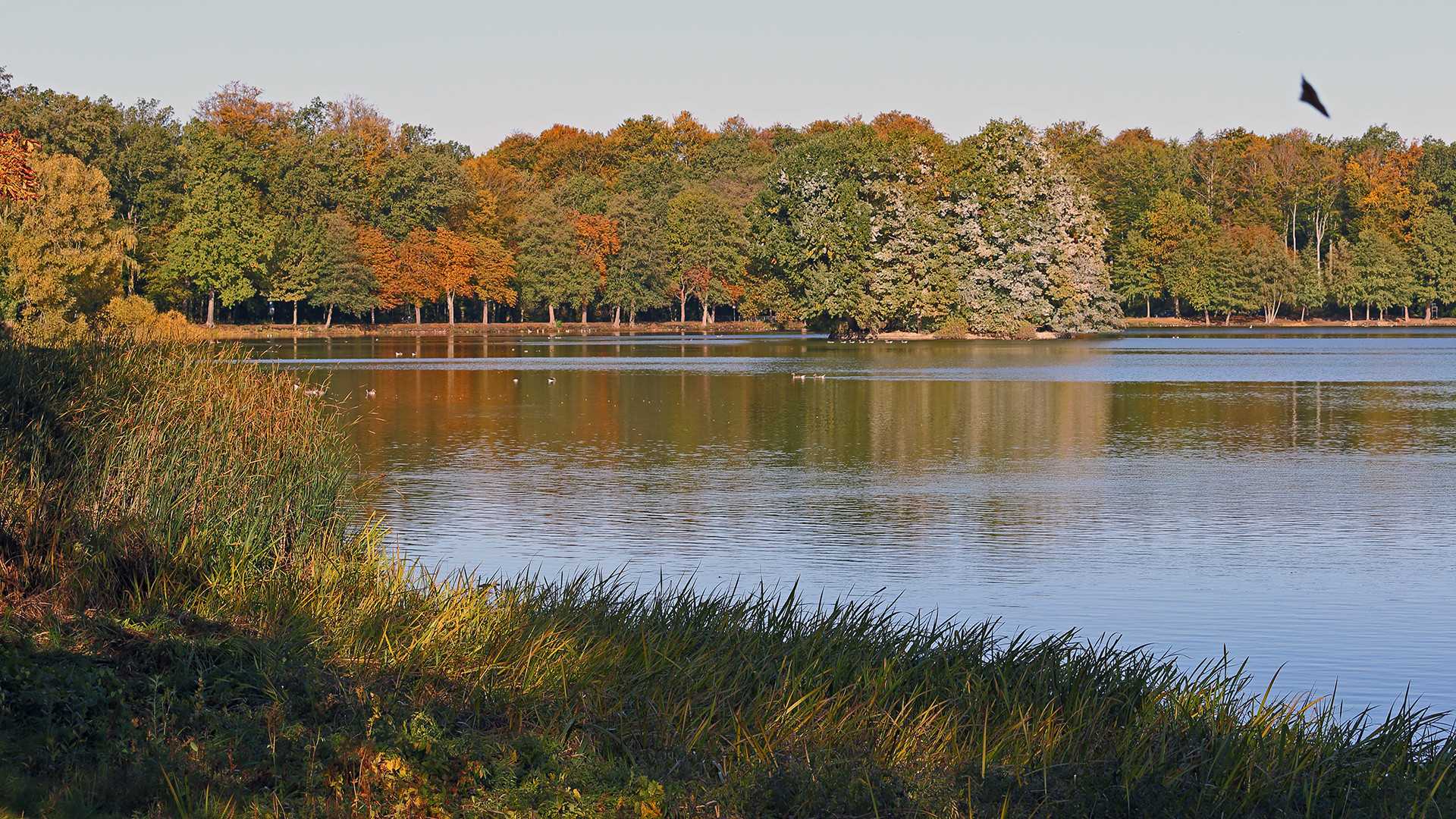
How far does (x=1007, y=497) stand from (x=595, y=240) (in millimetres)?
88874

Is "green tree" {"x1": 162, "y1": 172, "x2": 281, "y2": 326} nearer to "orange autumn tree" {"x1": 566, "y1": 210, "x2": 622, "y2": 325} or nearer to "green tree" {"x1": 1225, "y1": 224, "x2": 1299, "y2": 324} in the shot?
"orange autumn tree" {"x1": 566, "y1": 210, "x2": 622, "y2": 325}

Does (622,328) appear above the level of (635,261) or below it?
below

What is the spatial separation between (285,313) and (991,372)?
215ft

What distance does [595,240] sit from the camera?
105938 mm

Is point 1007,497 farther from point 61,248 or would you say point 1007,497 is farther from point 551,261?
point 551,261

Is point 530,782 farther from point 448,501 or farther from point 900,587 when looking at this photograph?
point 448,501

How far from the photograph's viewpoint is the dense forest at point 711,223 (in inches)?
3083

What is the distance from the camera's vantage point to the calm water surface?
39.1ft

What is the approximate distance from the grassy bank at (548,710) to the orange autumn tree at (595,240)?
9557cm

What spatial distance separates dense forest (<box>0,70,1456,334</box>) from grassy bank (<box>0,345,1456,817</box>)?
46.9 metres

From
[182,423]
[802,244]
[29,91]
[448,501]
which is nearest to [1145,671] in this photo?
[182,423]

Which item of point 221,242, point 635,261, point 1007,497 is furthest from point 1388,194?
point 1007,497

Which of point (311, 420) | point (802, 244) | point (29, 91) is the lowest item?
point (311, 420)

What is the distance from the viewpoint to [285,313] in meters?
99.8
